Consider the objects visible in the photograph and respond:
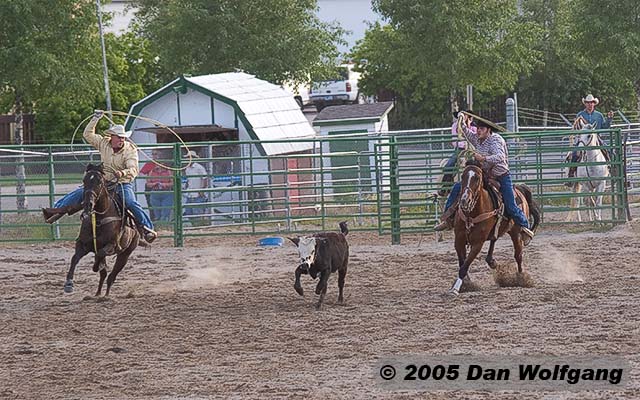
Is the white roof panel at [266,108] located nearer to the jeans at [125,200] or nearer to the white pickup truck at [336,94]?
the jeans at [125,200]

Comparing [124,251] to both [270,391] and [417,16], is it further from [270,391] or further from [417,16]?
[417,16]

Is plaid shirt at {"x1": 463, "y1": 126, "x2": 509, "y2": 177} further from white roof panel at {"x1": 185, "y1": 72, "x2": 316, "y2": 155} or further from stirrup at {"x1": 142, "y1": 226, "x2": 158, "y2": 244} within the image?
white roof panel at {"x1": 185, "y1": 72, "x2": 316, "y2": 155}

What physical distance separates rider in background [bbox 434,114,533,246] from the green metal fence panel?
4.55 meters

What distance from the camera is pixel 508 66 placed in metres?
29.8

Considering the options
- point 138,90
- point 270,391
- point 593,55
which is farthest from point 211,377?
point 138,90

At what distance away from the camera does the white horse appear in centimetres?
1691

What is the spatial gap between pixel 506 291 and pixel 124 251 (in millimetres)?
3861

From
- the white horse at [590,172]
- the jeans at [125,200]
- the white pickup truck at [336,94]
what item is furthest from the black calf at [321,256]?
the white pickup truck at [336,94]

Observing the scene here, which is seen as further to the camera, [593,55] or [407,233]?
[593,55]

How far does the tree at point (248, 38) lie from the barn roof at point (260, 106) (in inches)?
233

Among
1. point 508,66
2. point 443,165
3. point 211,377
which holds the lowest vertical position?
point 211,377

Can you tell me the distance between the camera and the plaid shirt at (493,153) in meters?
11.3

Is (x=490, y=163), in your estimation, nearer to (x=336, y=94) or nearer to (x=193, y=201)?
(x=193, y=201)

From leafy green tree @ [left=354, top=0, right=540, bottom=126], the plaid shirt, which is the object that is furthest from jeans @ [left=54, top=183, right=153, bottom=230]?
leafy green tree @ [left=354, top=0, right=540, bottom=126]
